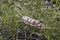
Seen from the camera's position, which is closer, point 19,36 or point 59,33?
point 59,33

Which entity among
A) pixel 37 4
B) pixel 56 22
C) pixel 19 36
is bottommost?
pixel 19 36

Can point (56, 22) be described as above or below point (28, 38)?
above

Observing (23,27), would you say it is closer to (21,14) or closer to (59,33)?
(21,14)

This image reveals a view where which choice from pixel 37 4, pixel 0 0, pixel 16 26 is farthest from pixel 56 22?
pixel 0 0

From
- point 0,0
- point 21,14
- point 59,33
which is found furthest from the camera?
point 0,0

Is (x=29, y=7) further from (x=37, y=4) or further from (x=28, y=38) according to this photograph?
(x=28, y=38)

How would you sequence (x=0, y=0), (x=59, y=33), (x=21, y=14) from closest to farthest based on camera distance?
(x=59, y=33), (x=21, y=14), (x=0, y=0)

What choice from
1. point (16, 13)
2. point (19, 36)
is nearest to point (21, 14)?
Answer: point (16, 13)
